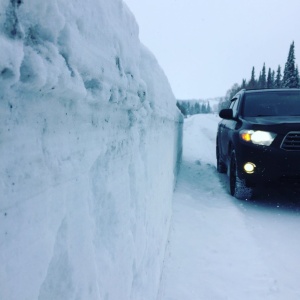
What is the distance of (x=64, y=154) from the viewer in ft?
3.09

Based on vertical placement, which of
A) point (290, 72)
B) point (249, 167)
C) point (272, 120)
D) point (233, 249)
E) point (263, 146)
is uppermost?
point (290, 72)

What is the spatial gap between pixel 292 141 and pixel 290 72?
219 ft

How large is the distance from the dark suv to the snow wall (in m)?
3.47

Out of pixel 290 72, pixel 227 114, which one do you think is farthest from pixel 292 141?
pixel 290 72

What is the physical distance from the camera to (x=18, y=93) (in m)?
0.73

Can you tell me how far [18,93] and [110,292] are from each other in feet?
2.72

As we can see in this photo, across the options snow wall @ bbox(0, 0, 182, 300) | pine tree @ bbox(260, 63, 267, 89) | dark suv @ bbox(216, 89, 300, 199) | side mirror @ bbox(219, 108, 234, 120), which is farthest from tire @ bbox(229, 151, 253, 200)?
pine tree @ bbox(260, 63, 267, 89)

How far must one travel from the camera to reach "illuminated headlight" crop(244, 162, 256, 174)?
15.6ft

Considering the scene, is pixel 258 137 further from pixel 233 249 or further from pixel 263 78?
pixel 263 78

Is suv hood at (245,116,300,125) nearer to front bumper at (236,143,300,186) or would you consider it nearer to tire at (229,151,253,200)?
front bumper at (236,143,300,186)

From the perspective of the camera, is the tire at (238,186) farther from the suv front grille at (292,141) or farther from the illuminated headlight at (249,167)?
the suv front grille at (292,141)

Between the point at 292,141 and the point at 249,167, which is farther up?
the point at 292,141

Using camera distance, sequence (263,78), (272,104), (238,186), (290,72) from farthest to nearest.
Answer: (263,78)
(290,72)
(272,104)
(238,186)

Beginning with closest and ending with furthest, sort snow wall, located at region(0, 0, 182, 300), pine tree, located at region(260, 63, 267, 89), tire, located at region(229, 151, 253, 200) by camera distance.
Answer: snow wall, located at region(0, 0, 182, 300) → tire, located at region(229, 151, 253, 200) → pine tree, located at region(260, 63, 267, 89)
